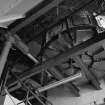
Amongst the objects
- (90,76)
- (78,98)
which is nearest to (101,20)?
(90,76)

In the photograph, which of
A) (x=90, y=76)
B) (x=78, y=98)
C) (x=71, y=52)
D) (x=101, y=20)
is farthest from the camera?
(x=78, y=98)

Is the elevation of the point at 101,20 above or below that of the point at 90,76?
above

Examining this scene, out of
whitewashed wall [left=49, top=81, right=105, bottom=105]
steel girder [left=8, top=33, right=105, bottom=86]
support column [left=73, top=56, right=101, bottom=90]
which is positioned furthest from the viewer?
whitewashed wall [left=49, top=81, right=105, bottom=105]

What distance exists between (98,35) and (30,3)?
1.24 metres

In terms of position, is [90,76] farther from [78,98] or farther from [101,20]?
[101,20]

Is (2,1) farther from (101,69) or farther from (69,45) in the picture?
(101,69)

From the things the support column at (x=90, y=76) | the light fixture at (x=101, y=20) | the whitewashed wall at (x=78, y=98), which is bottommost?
the whitewashed wall at (x=78, y=98)

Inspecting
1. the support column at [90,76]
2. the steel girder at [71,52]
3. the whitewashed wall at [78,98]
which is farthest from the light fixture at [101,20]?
the whitewashed wall at [78,98]

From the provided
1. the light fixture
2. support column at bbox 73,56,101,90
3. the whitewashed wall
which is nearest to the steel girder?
the light fixture

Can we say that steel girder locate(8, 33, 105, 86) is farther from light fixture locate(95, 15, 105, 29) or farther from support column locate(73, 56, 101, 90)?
support column locate(73, 56, 101, 90)

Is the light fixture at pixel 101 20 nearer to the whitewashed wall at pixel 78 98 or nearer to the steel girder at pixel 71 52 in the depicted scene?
the steel girder at pixel 71 52

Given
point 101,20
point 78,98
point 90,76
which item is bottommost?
point 78,98

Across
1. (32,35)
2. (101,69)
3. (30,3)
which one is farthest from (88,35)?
(30,3)

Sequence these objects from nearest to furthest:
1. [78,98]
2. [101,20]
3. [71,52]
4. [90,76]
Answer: [101,20] < [71,52] < [90,76] < [78,98]
